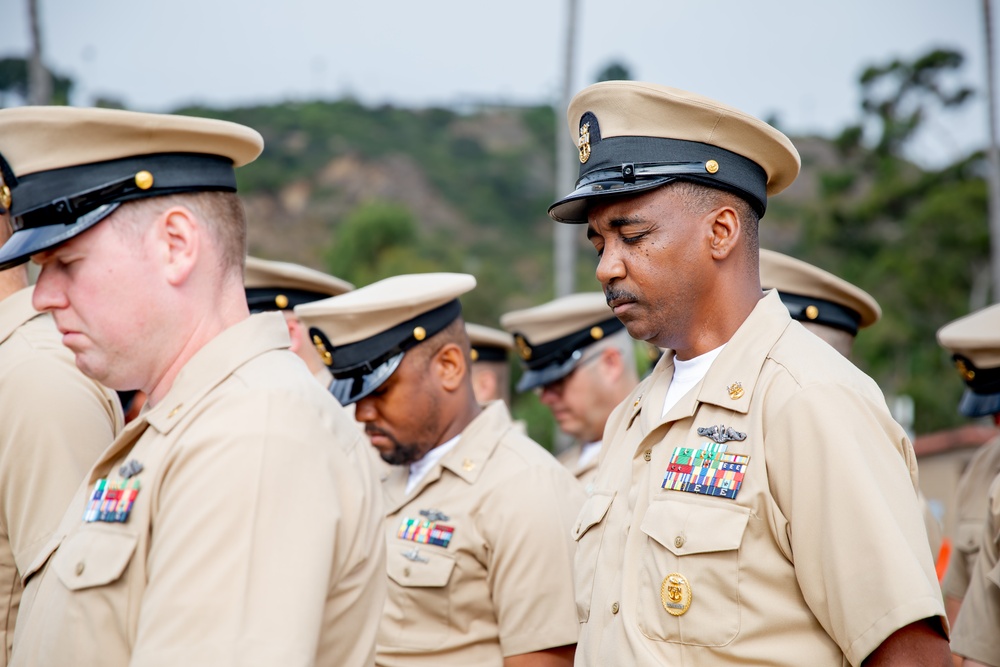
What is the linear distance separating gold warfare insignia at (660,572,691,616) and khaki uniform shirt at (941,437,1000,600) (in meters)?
2.34

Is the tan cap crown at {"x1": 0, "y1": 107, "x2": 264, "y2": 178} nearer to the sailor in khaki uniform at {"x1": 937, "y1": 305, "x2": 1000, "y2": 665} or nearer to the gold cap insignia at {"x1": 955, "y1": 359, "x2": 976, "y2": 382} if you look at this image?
the sailor in khaki uniform at {"x1": 937, "y1": 305, "x2": 1000, "y2": 665}

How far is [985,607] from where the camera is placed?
3463 millimetres

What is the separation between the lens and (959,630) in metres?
3.53

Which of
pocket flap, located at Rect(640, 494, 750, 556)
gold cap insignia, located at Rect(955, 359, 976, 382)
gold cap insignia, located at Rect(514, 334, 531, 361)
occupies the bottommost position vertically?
gold cap insignia, located at Rect(514, 334, 531, 361)

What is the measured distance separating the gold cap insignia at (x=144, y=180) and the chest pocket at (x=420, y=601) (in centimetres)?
197

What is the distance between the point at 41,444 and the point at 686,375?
163cm

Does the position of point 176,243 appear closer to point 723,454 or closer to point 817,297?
point 723,454

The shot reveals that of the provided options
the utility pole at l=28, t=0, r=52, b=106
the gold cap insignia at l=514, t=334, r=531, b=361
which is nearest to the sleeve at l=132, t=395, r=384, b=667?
the gold cap insignia at l=514, t=334, r=531, b=361

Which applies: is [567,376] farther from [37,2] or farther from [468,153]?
[468,153]

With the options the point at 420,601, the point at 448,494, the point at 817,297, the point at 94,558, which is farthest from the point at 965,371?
the point at 94,558

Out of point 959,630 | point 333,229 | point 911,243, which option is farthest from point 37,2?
point 333,229

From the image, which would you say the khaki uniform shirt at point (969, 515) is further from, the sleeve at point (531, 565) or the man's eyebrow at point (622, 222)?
the man's eyebrow at point (622, 222)

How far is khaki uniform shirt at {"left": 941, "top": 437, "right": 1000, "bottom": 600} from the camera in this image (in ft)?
14.1

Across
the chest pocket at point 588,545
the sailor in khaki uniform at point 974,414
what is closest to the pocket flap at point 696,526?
the chest pocket at point 588,545
